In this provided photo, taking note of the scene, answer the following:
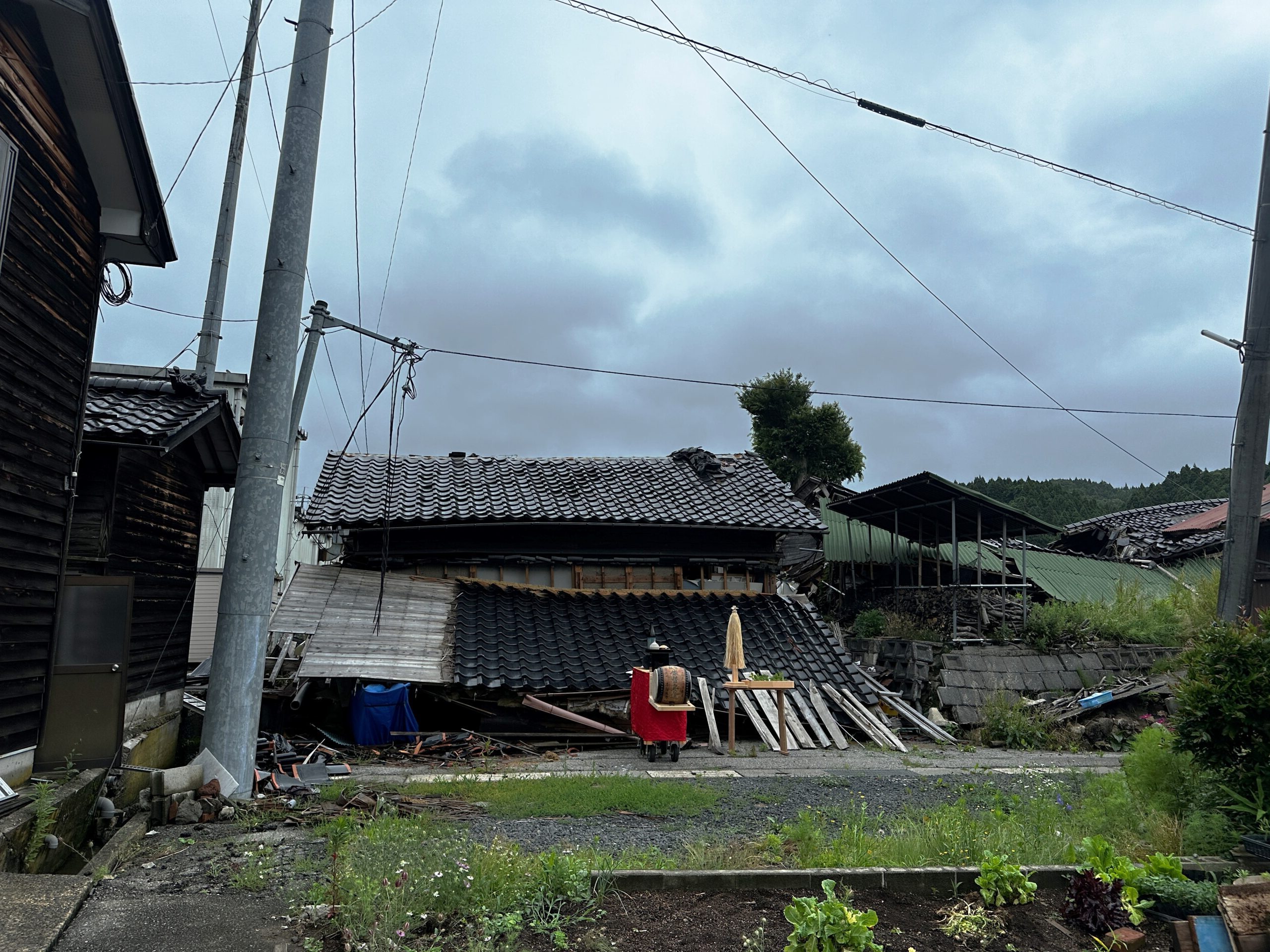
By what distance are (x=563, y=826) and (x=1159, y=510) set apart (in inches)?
1212

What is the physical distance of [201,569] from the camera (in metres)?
21.5

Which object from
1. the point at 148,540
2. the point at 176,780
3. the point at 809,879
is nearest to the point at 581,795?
the point at 176,780

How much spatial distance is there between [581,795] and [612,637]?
237 inches

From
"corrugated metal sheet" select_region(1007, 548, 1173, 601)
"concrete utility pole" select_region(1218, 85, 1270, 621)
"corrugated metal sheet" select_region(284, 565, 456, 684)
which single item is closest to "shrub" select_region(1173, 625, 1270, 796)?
"concrete utility pole" select_region(1218, 85, 1270, 621)

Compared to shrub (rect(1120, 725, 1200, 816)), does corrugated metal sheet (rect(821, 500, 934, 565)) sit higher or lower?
higher

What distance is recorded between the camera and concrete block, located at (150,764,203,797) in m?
6.70

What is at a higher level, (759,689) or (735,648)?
(735,648)

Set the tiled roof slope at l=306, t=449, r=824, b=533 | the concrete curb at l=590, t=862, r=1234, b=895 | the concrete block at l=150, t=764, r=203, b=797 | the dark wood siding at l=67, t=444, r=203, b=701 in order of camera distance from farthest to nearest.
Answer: the tiled roof slope at l=306, t=449, r=824, b=533, the dark wood siding at l=67, t=444, r=203, b=701, the concrete block at l=150, t=764, r=203, b=797, the concrete curb at l=590, t=862, r=1234, b=895

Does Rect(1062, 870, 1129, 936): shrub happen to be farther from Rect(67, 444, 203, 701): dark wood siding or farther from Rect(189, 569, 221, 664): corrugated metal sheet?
Rect(189, 569, 221, 664): corrugated metal sheet

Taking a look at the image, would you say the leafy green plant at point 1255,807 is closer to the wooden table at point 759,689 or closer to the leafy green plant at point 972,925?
the leafy green plant at point 972,925

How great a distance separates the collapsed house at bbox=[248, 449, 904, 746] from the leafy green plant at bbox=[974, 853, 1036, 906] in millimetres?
7249

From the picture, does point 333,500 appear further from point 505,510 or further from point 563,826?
point 563,826

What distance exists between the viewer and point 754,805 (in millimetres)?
7863

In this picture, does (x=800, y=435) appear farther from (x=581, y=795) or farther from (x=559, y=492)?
(x=581, y=795)
